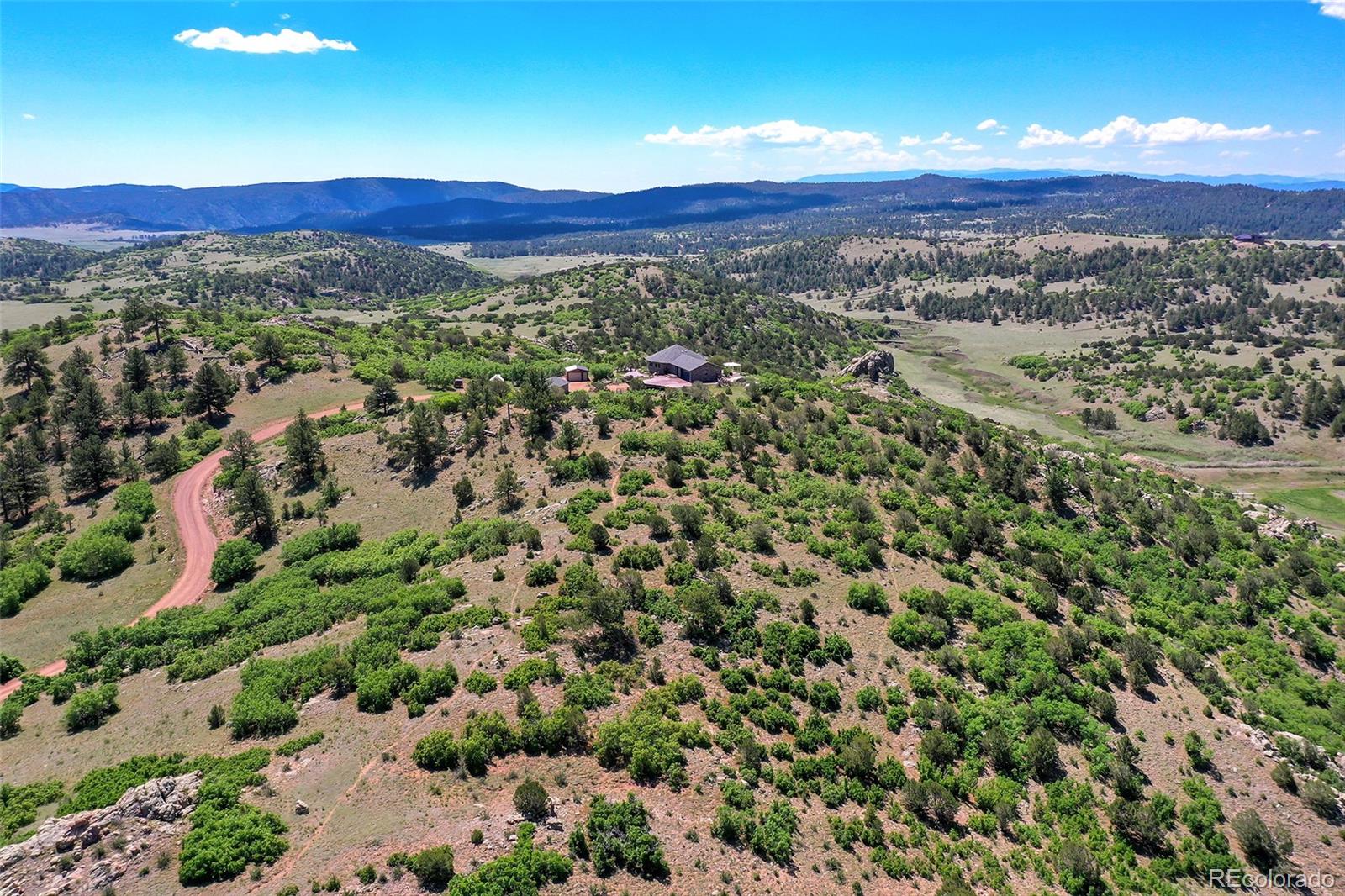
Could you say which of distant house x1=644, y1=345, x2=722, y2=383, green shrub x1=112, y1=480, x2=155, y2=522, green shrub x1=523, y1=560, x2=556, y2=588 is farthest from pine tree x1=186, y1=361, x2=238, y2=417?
green shrub x1=523, y1=560, x2=556, y2=588

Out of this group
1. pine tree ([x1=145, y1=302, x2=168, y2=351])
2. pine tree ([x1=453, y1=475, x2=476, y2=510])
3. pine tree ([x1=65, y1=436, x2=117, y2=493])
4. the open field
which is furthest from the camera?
the open field

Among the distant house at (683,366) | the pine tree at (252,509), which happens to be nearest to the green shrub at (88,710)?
the pine tree at (252,509)

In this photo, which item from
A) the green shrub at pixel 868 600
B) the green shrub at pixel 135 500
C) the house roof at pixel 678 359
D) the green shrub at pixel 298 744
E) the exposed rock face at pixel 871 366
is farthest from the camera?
the exposed rock face at pixel 871 366

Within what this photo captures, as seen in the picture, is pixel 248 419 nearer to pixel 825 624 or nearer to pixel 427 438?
pixel 427 438

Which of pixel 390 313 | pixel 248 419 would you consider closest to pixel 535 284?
pixel 390 313

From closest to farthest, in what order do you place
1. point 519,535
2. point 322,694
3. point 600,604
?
1. point 322,694
2. point 600,604
3. point 519,535

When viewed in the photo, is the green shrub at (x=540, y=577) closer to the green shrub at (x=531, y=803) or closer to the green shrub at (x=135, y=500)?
the green shrub at (x=531, y=803)

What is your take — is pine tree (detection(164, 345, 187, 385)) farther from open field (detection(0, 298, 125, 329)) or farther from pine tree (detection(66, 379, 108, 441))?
open field (detection(0, 298, 125, 329))
